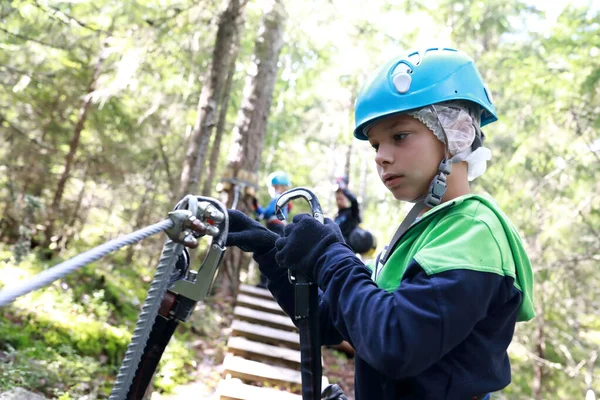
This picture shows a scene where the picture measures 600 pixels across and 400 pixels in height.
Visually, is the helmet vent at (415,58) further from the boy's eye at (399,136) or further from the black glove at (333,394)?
the black glove at (333,394)

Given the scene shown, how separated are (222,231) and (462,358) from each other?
0.87 m

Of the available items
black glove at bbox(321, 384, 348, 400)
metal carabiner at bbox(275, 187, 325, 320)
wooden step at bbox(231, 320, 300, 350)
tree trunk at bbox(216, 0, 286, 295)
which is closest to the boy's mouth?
metal carabiner at bbox(275, 187, 325, 320)

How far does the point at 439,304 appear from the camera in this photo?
3.66 feet

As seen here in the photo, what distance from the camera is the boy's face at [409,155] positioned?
4.93ft

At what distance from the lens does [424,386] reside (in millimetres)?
1287

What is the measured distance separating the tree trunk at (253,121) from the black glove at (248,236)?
5262mm

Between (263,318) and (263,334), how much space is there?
0.57 metres

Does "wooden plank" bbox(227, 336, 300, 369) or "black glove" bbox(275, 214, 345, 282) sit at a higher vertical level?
"black glove" bbox(275, 214, 345, 282)

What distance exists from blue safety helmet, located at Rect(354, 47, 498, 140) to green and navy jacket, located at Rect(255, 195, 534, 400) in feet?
1.29

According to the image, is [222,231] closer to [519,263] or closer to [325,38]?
[519,263]

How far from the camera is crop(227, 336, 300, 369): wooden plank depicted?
4.36 m

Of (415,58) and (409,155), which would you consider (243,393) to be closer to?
(409,155)

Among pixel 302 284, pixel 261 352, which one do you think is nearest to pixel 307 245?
pixel 302 284

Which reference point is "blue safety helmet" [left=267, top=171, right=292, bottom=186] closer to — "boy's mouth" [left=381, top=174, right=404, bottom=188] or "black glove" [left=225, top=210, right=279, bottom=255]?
"black glove" [left=225, top=210, right=279, bottom=255]
